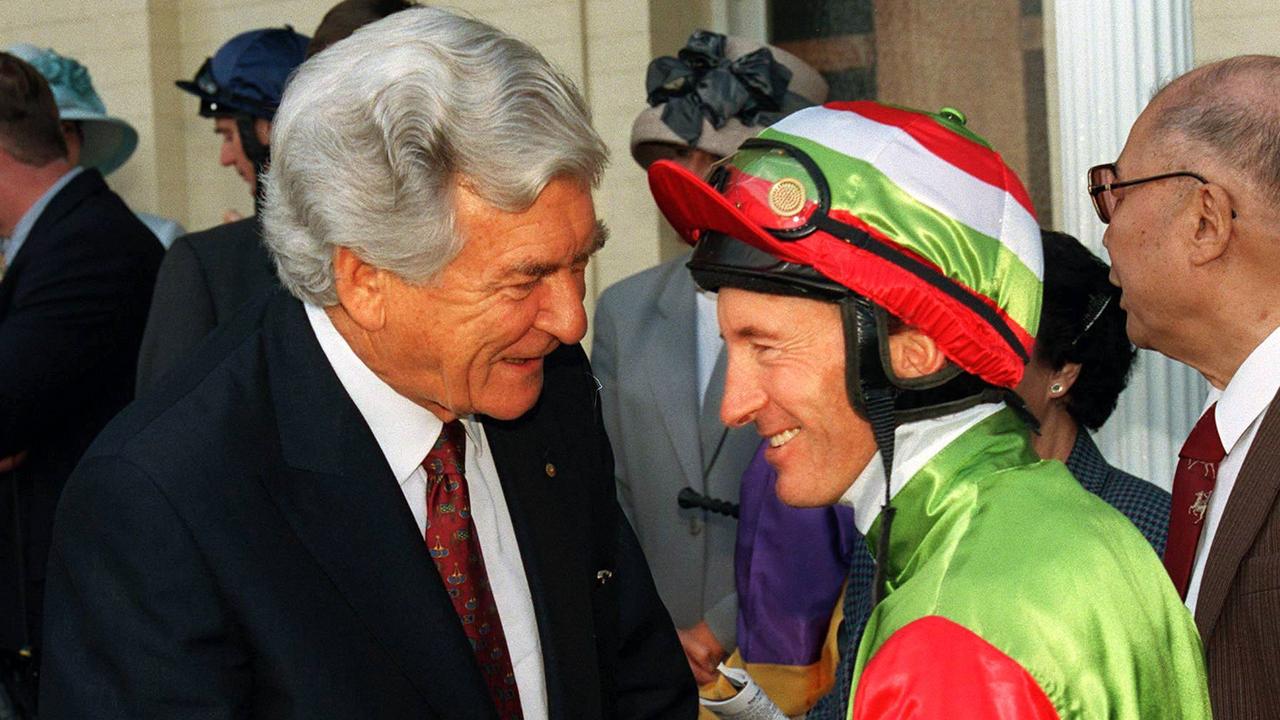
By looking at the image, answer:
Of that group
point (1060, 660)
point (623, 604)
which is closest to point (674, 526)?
point (623, 604)

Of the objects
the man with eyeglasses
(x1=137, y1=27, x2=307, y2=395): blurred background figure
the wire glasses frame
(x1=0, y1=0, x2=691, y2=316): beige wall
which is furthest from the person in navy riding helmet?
the man with eyeglasses

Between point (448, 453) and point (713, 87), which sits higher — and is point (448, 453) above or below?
below

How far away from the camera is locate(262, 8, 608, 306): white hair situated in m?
2.02

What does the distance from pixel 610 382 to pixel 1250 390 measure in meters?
1.74

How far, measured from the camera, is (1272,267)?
2535 mm

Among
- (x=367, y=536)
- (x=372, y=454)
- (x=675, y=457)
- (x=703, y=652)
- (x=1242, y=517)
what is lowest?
(x=703, y=652)

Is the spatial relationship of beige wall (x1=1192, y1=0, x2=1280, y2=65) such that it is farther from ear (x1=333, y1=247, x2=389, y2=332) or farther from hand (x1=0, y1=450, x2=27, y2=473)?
hand (x1=0, y1=450, x2=27, y2=473)

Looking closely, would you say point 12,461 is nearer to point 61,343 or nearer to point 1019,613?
point 61,343

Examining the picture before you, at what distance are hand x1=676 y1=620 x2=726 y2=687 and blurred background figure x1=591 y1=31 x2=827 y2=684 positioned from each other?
0.12 meters

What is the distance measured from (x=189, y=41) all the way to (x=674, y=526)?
11.6 ft

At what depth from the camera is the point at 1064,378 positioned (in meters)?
3.09

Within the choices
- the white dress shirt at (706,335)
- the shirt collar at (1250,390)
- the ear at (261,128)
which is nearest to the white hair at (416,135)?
the shirt collar at (1250,390)

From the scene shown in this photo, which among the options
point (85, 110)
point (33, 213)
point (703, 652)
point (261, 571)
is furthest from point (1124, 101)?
point (85, 110)

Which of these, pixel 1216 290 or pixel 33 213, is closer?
pixel 1216 290
